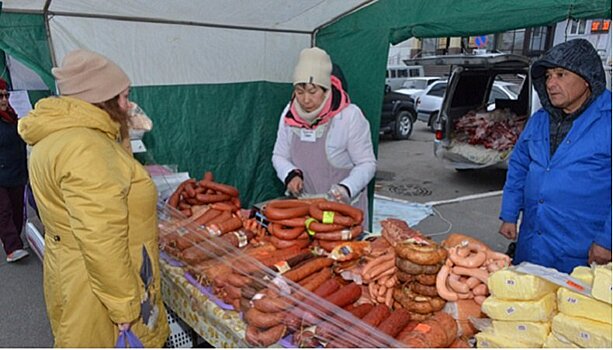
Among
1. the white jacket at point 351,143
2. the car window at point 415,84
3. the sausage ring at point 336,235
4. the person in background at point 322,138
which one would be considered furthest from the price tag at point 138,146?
the car window at point 415,84

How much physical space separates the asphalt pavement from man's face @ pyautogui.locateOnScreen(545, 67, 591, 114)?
335 cm

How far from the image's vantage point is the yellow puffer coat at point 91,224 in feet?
5.30

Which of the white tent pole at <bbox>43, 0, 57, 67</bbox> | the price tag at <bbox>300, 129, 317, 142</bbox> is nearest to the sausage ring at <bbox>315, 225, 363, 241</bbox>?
the price tag at <bbox>300, 129, 317, 142</bbox>

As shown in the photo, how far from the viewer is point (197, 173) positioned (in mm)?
4938

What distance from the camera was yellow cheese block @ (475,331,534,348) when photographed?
147cm

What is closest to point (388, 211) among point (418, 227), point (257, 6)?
point (418, 227)

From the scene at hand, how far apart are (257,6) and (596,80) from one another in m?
2.89

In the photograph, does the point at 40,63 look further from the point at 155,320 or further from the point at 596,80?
the point at 596,80

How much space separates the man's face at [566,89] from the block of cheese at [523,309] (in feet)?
4.05

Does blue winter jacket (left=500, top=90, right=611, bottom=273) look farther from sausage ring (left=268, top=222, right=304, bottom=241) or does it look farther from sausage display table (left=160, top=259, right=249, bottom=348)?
sausage display table (left=160, top=259, right=249, bottom=348)

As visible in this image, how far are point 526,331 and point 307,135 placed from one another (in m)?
2.03

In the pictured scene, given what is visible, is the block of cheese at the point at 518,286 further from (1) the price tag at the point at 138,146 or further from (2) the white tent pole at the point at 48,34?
(2) the white tent pole at the point at 48,34

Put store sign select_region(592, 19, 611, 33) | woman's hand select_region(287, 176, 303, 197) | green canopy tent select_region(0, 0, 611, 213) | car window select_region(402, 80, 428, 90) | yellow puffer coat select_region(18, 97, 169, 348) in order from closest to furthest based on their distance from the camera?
yellow puffer coat select_region(18, 97, 169, 348), woman's hand select_region(287, 176, 303, 197), green canopy tent select_region(0, 0, 611, 213), store sign select_region(592, 19, 611, 33), car window select_region(402, 80, 428, 90)

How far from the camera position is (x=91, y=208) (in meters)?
1.60
